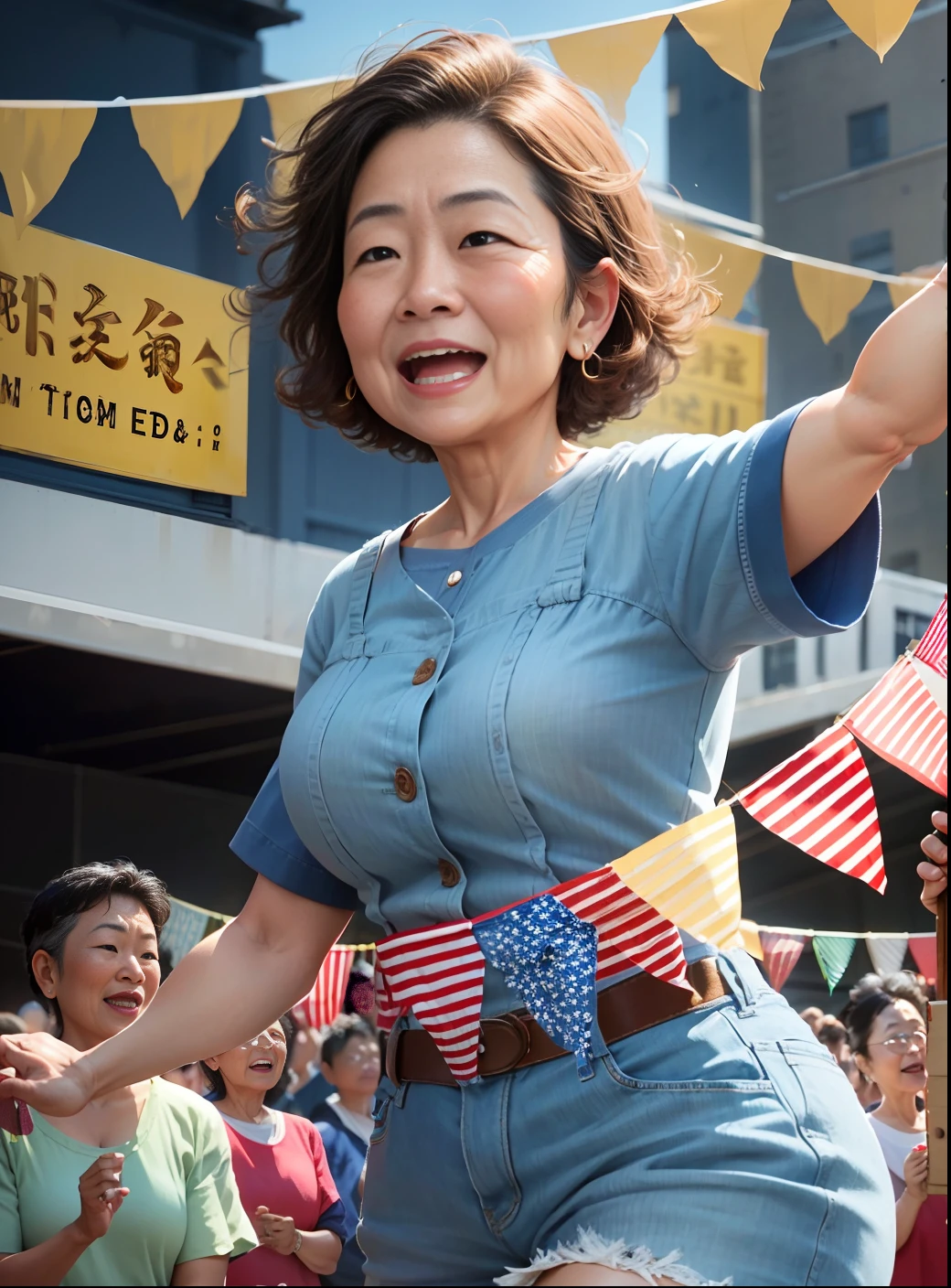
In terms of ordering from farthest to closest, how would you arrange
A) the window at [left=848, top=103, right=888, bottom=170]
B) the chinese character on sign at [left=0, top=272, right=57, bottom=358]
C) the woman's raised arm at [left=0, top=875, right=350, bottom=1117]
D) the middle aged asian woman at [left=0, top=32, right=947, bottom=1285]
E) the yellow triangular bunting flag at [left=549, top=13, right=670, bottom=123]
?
the window at [left=848, top=103, right=888, bottom=170] < the yellow triangular bunting flag at [left=549, top=13, right=670, bottom=123] < the chinese character on sign at [left=0, top=272, right=57, bottom=358] < the woman's raised arm at [left=0, top=875, right=350, bottom=1117] < the middle aged asian woman at [left=0, top=32, right=947, bottom=1285]

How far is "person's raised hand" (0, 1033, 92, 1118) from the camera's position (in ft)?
5.59

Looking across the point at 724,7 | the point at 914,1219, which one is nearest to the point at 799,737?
the point at 914,1219

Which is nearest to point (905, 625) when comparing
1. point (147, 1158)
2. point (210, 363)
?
point (210, 363)

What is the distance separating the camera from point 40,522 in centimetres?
409

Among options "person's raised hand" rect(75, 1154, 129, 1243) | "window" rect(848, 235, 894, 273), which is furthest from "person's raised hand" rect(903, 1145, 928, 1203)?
"window" rect(848, 235, 894, 273)

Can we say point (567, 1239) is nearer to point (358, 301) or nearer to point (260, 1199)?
point (358, 301)

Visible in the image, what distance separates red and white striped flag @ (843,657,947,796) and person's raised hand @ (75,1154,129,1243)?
1699mm

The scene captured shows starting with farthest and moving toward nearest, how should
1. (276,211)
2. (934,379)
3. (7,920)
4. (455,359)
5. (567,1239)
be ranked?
(7,920) → (276,211) → (455,359) → (567,1239) → (934,379)

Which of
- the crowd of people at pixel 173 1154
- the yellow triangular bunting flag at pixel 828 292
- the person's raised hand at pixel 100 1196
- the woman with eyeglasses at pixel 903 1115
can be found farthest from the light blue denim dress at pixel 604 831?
the yellow triangular bunting flag at pixel 828 292

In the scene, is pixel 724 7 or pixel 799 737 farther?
pixel 799 737

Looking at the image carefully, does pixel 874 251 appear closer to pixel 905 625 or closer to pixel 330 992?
pixel 905 625

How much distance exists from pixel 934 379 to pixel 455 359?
0.61 metres

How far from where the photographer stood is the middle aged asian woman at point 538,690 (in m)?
1.40

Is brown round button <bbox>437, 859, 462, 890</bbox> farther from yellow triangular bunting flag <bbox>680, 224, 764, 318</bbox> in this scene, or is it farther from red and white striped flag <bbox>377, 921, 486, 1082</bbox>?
yellow triangular bunting flag <bbox>680, 224, 764, 318</bbox>
